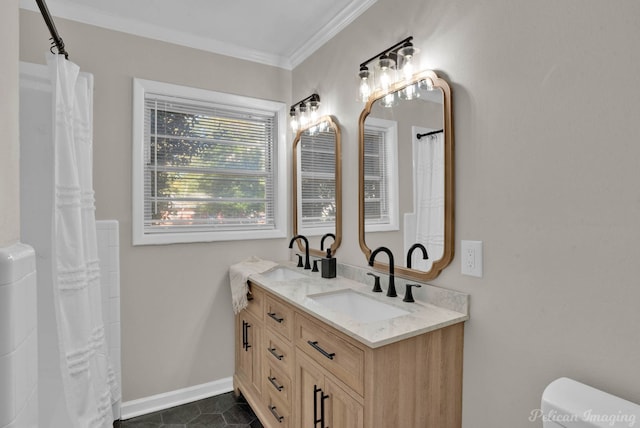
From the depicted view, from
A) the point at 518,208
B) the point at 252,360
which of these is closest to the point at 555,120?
the point at 518,208

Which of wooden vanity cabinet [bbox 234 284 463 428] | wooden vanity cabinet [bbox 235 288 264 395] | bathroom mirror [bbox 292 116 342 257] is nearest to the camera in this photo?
wooden vanity cabinet [bbox 234 284 463 428]

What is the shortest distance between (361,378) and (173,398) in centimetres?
187

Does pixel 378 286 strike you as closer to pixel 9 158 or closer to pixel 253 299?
pixel 253 299

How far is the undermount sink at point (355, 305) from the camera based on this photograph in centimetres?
166

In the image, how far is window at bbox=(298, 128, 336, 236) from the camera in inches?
92.2

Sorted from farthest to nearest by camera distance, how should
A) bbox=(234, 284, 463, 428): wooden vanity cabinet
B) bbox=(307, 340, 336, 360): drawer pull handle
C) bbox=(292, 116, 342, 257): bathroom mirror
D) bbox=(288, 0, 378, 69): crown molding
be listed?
bbox=(292, 116, 342, 257): bathroom mirror → bbox=(288, 0, 378, 69): crown molding → bbox=(307, 340, 336, 360): drawer pull handle → bbox=(234, 284, 463, 428): wooden vanity cabinet

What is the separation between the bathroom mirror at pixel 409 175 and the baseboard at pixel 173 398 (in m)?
1.62

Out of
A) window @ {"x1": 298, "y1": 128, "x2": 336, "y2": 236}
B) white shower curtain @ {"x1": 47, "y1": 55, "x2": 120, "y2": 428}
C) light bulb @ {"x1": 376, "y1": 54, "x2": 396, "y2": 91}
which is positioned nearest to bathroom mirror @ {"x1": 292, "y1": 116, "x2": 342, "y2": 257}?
window @ {"x1": 298, "y1": 128, "x2": 336, "y2": 236}

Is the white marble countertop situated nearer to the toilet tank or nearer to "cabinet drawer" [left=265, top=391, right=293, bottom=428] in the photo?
the toilet tank

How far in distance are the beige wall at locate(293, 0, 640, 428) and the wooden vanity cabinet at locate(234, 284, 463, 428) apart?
5.0 inches

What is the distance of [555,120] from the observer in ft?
3.72

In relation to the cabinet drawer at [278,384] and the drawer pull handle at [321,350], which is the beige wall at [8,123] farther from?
the cabinet drawer at [278,384]

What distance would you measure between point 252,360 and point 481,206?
177cm

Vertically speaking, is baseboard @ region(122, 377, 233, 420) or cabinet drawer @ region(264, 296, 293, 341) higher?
cabinet drawer @ region(264, 296, 293, 341)
